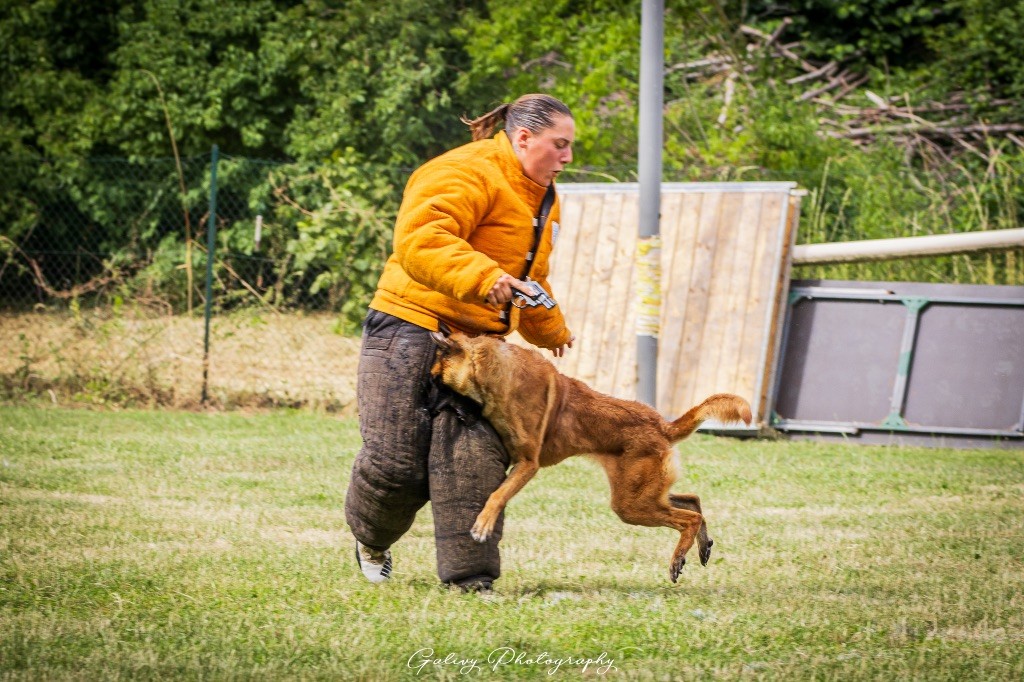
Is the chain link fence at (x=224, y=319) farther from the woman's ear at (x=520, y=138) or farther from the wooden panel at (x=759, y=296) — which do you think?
the woman's ear at (x=520, y=138)

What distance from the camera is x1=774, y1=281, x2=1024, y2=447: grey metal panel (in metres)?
9.34

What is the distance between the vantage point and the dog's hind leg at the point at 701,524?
5.00 meters

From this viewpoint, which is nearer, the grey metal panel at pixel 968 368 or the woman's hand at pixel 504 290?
the woman's hand at pixel 504 290

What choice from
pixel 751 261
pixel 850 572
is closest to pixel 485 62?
pixel 751 261

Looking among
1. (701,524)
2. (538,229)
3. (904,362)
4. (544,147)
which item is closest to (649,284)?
(904,362)

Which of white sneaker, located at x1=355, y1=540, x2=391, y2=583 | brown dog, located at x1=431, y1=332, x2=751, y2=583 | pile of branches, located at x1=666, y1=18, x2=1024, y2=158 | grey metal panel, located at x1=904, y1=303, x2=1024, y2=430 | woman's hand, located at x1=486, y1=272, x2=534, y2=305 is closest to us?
woman's hand, located at x1=486, y1=272, x2=534, y2=305

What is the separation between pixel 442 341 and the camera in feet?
14.0

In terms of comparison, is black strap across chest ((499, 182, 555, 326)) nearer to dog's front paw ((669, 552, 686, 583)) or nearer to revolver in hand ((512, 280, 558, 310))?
revolver in hand ((512, 280, 558, 310))

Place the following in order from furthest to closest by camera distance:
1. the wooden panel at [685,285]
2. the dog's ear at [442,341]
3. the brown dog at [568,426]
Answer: the wooden panel at [685,285] < the brown dog at [568,426] < the dog's ear at [442,341]

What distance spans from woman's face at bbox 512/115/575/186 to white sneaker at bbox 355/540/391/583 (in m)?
1.79

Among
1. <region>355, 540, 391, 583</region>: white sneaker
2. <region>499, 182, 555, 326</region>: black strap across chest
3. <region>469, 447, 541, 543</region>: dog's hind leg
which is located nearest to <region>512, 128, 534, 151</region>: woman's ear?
<region>499, 182, 555, 326</region>: black strap across chest

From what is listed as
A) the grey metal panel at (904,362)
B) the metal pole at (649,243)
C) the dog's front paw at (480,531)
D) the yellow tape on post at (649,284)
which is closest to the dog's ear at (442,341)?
the dog's front paw at (480,531)

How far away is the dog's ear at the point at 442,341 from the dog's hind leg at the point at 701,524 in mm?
1355

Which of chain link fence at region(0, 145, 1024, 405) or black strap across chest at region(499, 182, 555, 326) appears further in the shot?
chain link fence at region(0, 145, 1024, 405)
